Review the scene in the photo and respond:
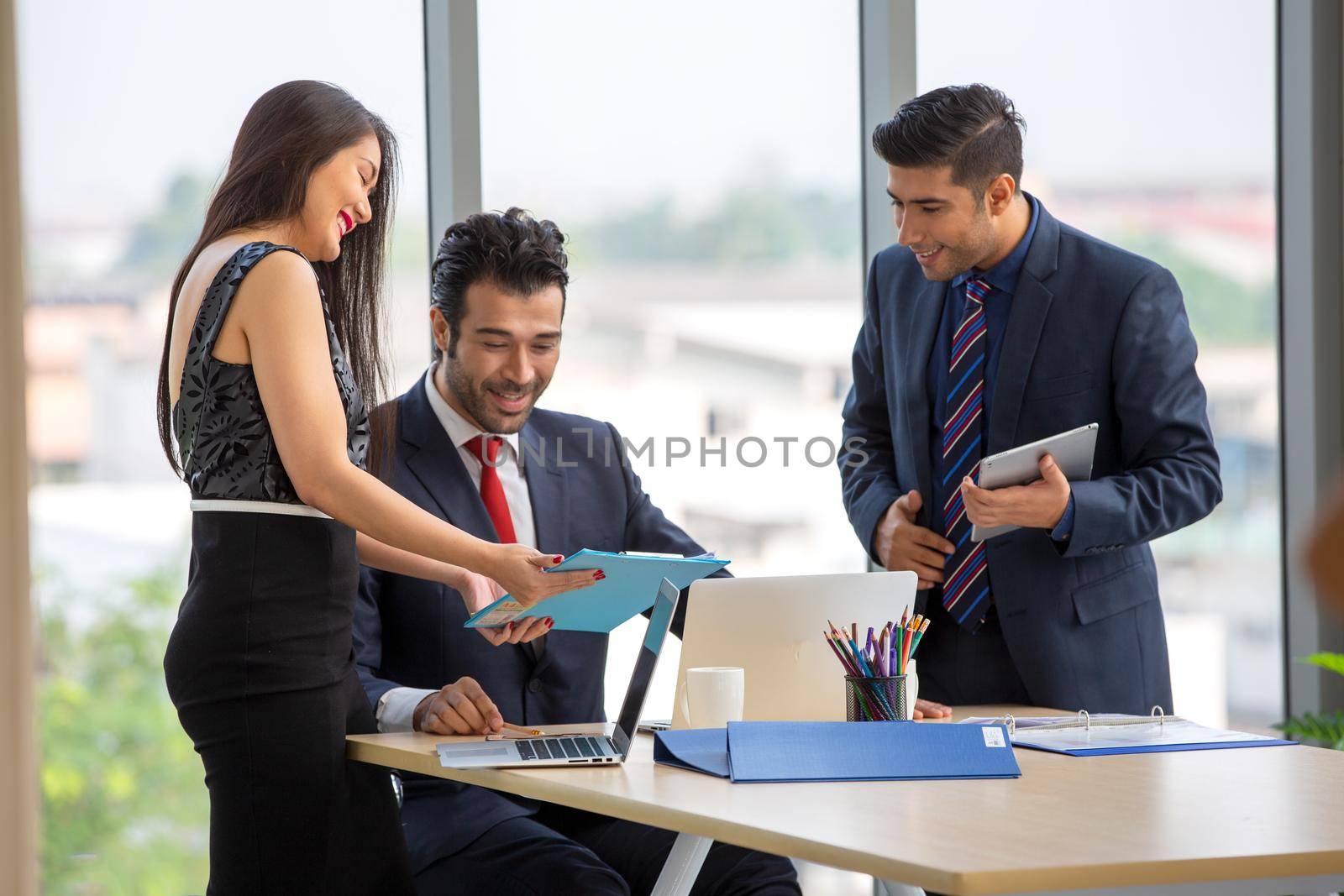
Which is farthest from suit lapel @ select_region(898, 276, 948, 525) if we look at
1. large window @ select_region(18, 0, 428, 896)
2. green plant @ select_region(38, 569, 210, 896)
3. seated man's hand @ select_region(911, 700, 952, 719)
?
green plant @ select_region(38, 569, 210, 896)

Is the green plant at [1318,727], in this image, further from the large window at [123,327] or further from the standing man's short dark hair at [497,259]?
the large window at [123,327]

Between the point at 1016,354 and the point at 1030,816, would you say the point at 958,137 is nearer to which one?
the point at 1016,354

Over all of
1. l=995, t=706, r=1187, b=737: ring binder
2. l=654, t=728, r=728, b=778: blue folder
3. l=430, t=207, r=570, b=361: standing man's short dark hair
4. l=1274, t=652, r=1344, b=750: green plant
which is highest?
l=430, t=207, r=570, b=361: standing man's short dark hair

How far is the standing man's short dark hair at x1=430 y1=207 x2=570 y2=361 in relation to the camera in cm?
257

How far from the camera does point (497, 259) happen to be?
2568 millimetres

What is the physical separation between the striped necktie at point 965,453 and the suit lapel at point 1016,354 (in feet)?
0.13

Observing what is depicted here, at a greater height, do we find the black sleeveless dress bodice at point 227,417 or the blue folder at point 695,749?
the black sleeveless dress bodice at point 227,417

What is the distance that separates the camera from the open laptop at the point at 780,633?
2.10 meters

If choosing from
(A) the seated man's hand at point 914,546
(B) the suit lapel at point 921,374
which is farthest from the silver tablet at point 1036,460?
(B) the suit lapel at point 921,374

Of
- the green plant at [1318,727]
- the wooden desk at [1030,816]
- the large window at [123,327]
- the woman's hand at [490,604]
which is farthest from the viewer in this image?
the green plant at [1318,727]

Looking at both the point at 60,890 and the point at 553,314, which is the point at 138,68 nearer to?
the point at 553,314

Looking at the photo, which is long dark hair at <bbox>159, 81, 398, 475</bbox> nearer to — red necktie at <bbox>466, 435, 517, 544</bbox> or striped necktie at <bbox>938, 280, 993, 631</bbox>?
red necktie at <bbox>466, 435, 517, 544</bbox>

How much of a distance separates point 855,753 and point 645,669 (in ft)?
1.12

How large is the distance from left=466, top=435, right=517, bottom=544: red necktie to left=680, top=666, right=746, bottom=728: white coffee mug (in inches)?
22.9
